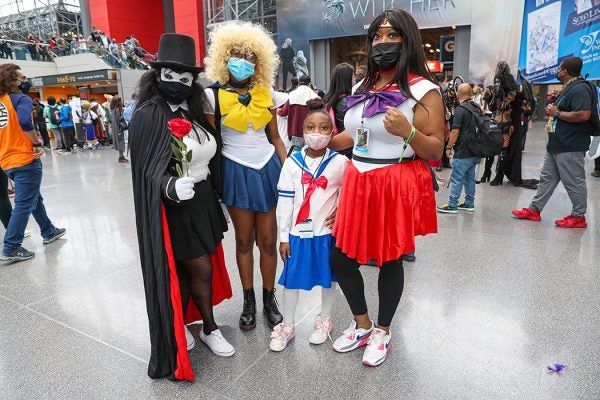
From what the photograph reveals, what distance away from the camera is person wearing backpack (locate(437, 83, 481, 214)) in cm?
480

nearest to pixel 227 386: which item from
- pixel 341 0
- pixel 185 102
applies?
pixel 185 102

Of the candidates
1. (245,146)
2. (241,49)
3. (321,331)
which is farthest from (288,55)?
(321,331)

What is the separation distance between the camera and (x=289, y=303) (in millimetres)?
2285

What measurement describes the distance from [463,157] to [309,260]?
3.41 metres

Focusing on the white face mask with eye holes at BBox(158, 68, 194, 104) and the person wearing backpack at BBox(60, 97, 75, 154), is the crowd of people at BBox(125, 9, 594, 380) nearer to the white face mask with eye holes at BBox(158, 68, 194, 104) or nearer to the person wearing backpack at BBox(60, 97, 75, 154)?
the white face mask with eye holes at BBox(158, 68, 194, 104)

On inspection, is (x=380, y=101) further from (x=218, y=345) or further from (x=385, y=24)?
(x=218, y=345)

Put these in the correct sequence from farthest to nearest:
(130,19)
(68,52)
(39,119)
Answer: (130,19), (68,52), (39,119)

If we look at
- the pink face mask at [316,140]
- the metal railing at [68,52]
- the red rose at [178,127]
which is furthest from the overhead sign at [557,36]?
the metal railing at [68,52]

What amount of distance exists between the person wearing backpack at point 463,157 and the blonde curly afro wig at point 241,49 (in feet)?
10.5

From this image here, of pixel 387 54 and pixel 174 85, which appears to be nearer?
pixel 387 54

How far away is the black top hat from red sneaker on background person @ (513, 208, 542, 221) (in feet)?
13.7

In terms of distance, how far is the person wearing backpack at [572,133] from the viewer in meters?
3.88

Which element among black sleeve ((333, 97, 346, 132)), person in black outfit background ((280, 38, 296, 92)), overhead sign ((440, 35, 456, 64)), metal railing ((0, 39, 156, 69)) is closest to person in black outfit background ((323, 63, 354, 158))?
black sleeve ((333, 97, 346, 132))

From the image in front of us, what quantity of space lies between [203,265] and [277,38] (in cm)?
2048
